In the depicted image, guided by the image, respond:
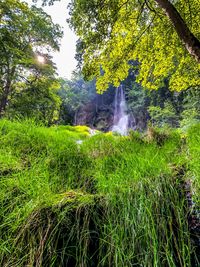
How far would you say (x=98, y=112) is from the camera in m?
25.6

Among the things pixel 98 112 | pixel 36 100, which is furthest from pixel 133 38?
pixel 98 112

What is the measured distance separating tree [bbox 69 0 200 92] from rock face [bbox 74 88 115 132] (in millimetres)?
18970

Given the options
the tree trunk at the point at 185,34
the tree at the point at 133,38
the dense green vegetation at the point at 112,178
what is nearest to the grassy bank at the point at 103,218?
the dense green vegetation at the point at 112,178

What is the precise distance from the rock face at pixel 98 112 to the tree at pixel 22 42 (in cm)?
1380

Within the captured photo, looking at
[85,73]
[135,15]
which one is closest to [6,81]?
[85,73]

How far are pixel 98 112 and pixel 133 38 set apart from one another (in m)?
20.9

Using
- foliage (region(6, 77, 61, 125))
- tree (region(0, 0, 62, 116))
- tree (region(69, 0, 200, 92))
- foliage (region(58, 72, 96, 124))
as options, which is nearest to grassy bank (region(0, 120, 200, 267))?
tree (region(69, 0, 200, 92))

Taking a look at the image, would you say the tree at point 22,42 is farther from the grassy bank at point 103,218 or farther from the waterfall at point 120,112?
the waterfall at point 120,112

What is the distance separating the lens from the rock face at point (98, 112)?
2458cm

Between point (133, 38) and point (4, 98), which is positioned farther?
point (4, 98)

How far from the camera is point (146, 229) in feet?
3.88

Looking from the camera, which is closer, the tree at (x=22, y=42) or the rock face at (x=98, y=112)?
the tree at (x=22, y=42)

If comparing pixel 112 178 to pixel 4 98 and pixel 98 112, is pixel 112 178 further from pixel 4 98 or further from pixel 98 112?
pixel 98 112

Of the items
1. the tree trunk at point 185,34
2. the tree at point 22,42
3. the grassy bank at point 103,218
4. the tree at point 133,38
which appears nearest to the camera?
the grassy bank at point 103,218
